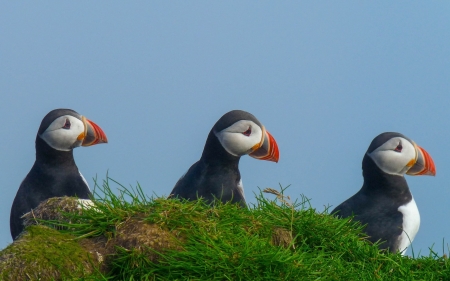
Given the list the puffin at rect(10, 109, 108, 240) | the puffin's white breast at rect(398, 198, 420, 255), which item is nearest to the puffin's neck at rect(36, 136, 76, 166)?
the puffin at rect(10, 109, 108, 240)

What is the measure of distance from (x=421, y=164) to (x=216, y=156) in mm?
2321

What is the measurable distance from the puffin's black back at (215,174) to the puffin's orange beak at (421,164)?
1.79 m

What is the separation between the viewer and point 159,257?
4711 mm

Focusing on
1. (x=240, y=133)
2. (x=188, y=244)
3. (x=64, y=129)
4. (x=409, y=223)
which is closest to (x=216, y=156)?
(x=240, y=133)

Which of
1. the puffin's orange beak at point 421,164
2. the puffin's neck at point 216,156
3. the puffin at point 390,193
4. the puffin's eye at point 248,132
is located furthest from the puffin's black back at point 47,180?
the puffin's orange beak at point 421,164

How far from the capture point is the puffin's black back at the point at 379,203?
23.5 feet

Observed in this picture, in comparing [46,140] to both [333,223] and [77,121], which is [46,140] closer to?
[77,121]

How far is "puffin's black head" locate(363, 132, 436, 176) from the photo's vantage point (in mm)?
7766

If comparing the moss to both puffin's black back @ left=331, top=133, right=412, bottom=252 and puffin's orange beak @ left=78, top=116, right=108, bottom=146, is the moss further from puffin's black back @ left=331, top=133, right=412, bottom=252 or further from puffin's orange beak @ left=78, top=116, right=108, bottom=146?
puffin's orange beak @ left=78, top=116, right=108, bottom=146

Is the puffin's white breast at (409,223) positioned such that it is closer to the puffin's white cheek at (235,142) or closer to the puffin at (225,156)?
the puffin at (225,156)

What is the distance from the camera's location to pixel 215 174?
732cm

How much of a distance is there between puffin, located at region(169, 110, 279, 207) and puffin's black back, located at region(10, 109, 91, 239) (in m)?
1.13

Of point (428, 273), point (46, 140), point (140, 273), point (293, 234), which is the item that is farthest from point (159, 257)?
point (46, 140)

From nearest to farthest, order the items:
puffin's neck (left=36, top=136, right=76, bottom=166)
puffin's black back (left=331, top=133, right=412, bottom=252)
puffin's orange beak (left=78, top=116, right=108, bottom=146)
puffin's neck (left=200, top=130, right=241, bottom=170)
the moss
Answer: the moss < puffin's black back (left=331, top=133, right=412, bottom=252) < puffin's neck (left=200, top=130, right=241, bottom=170) < puffin's neck (left=36, top=136, right=76, bottom=166) < puffin's orange beak (left=78, top=116, right=108, bottom=146)
